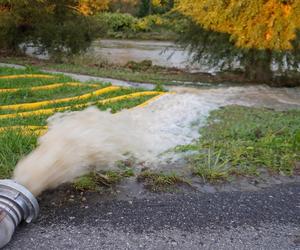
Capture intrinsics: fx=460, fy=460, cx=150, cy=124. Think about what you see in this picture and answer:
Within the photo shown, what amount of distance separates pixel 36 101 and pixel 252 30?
463cm

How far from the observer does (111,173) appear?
414cm

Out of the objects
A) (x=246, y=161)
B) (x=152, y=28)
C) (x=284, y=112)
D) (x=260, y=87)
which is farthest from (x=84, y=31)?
(x=152, y=28)

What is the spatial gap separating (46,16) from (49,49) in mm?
1224

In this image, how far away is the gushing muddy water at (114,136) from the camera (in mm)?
3873

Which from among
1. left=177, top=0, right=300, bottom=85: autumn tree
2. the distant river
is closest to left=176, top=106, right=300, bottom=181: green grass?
left=177, top=0, right=300, bottom=85: autumn tree

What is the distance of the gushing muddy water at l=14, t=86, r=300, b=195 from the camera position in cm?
387

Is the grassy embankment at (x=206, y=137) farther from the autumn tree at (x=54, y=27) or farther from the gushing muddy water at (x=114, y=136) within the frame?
the autumn tree at (x=54, y=27)

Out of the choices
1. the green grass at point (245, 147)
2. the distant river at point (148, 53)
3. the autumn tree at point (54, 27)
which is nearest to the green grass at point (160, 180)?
the green grass at point (245, 147)

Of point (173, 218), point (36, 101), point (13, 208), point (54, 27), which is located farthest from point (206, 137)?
point (54, 27)

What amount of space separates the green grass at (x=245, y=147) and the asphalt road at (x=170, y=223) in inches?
20.9

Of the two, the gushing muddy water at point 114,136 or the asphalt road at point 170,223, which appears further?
the gushing muddy water at point 114,136

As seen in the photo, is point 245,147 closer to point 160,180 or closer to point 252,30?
point 160,180

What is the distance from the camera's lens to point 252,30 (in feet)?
30.5

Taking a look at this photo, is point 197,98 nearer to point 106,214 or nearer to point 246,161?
point 246,161
